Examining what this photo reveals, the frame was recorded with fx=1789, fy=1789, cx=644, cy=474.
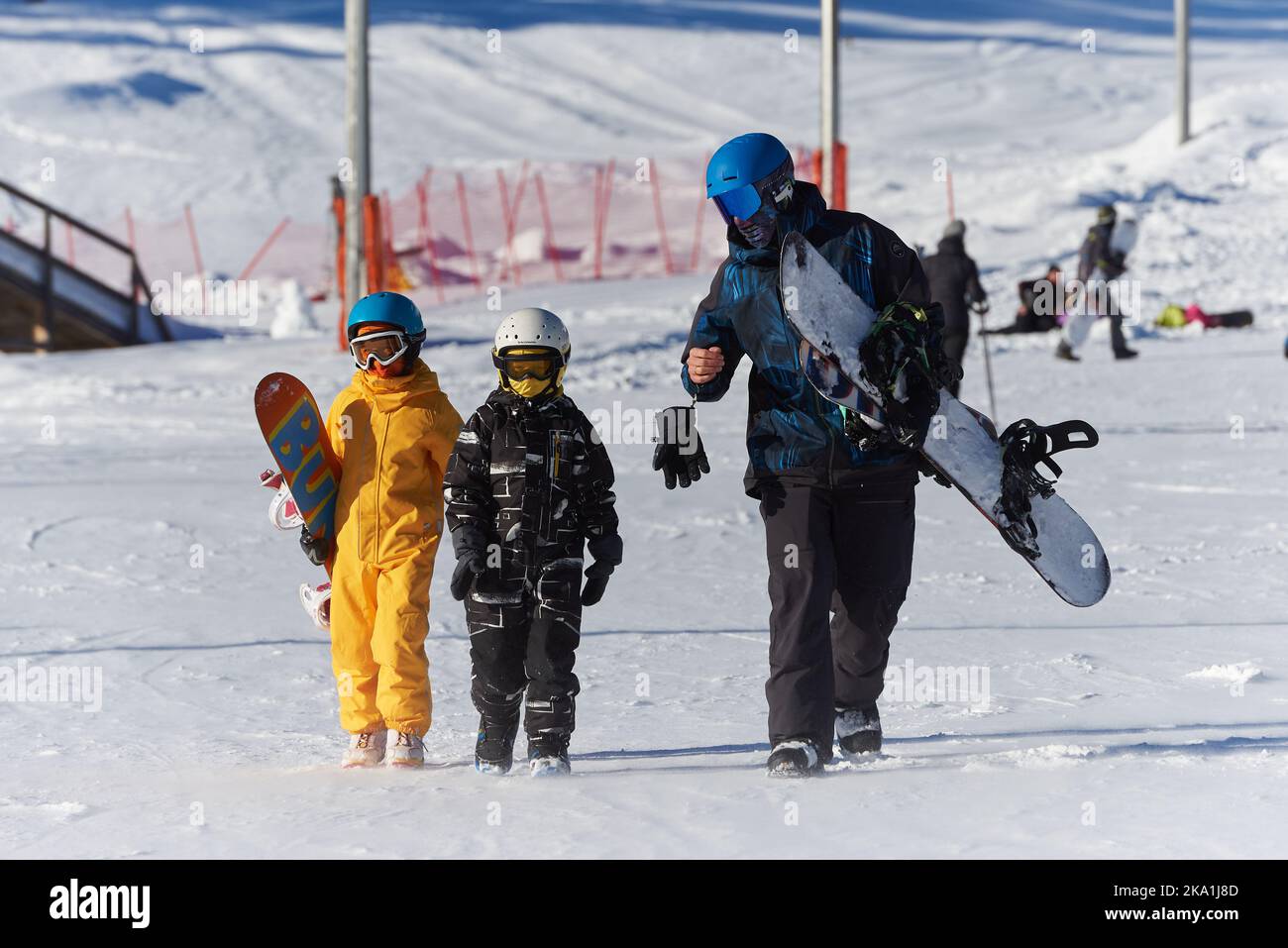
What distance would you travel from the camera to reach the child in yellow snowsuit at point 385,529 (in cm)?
497

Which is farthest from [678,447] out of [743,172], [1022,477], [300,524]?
[300,524]

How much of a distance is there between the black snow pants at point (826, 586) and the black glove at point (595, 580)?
1.42ft

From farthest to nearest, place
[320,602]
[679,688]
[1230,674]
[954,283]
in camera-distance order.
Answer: [954,283] < [679,688] < [1230,674] < [320,602]

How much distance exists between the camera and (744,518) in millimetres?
9922

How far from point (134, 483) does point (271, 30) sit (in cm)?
4589

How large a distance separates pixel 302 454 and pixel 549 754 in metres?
1.13

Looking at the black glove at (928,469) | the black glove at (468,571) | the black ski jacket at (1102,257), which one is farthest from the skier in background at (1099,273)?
the black glove at (468,571)

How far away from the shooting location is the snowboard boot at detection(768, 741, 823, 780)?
4594 mm

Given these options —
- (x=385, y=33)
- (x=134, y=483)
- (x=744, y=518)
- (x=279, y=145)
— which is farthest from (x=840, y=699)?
(x=385, y=33)

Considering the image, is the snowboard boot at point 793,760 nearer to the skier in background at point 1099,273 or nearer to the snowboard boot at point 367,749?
the snowboard boot at point 367,749

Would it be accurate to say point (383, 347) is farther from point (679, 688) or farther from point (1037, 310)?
point (1037, 310)

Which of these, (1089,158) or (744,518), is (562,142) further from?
(744,518)

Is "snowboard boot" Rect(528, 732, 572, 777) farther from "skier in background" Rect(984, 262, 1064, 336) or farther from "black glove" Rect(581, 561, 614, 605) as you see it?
"skier in background" Rect(984, 262, 1064, 336)

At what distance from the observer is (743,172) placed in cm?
465
